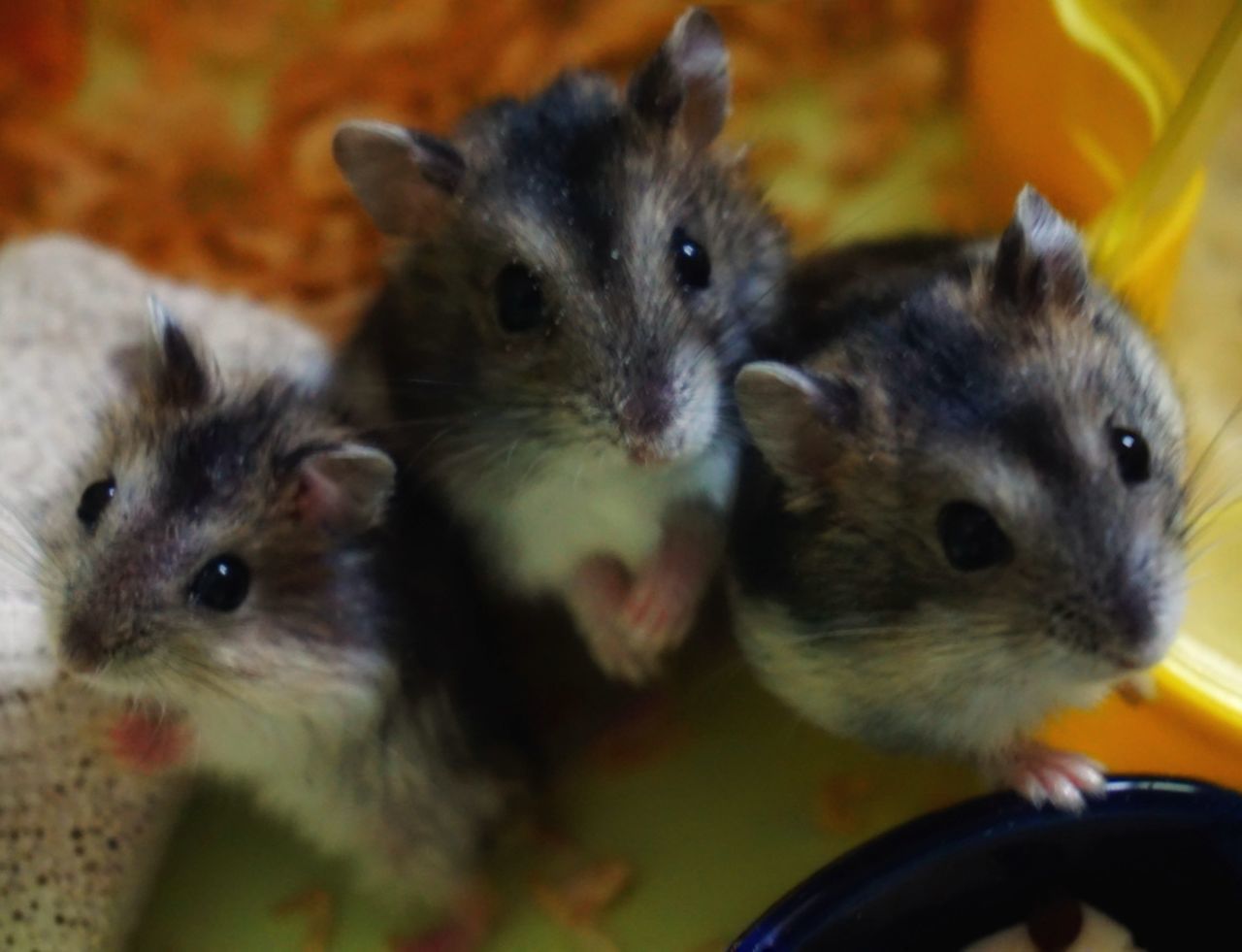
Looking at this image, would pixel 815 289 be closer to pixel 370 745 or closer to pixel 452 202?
pixel 452 202

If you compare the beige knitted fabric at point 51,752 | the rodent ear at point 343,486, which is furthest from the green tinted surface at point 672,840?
the rodent ear at point 343,486

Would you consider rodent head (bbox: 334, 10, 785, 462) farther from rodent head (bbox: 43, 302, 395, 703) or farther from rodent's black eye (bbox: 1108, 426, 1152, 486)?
rodent's black eye (bbox: 1108, 426, 1152, 486)

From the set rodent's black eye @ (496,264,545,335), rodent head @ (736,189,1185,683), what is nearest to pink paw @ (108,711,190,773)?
rodent's black eye @ (496,264,545,335)

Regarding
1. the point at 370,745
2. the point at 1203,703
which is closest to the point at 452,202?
the point at 370,745

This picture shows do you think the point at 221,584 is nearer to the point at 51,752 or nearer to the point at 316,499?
the point at 316,499

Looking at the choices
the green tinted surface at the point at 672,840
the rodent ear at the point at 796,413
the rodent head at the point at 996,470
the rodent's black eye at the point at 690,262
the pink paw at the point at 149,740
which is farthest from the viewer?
the green tinted surface at the point at 672,840

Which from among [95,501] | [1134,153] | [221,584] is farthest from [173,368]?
[1134,153]

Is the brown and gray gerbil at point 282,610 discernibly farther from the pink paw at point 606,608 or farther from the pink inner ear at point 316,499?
the pink paw at point 606,608
